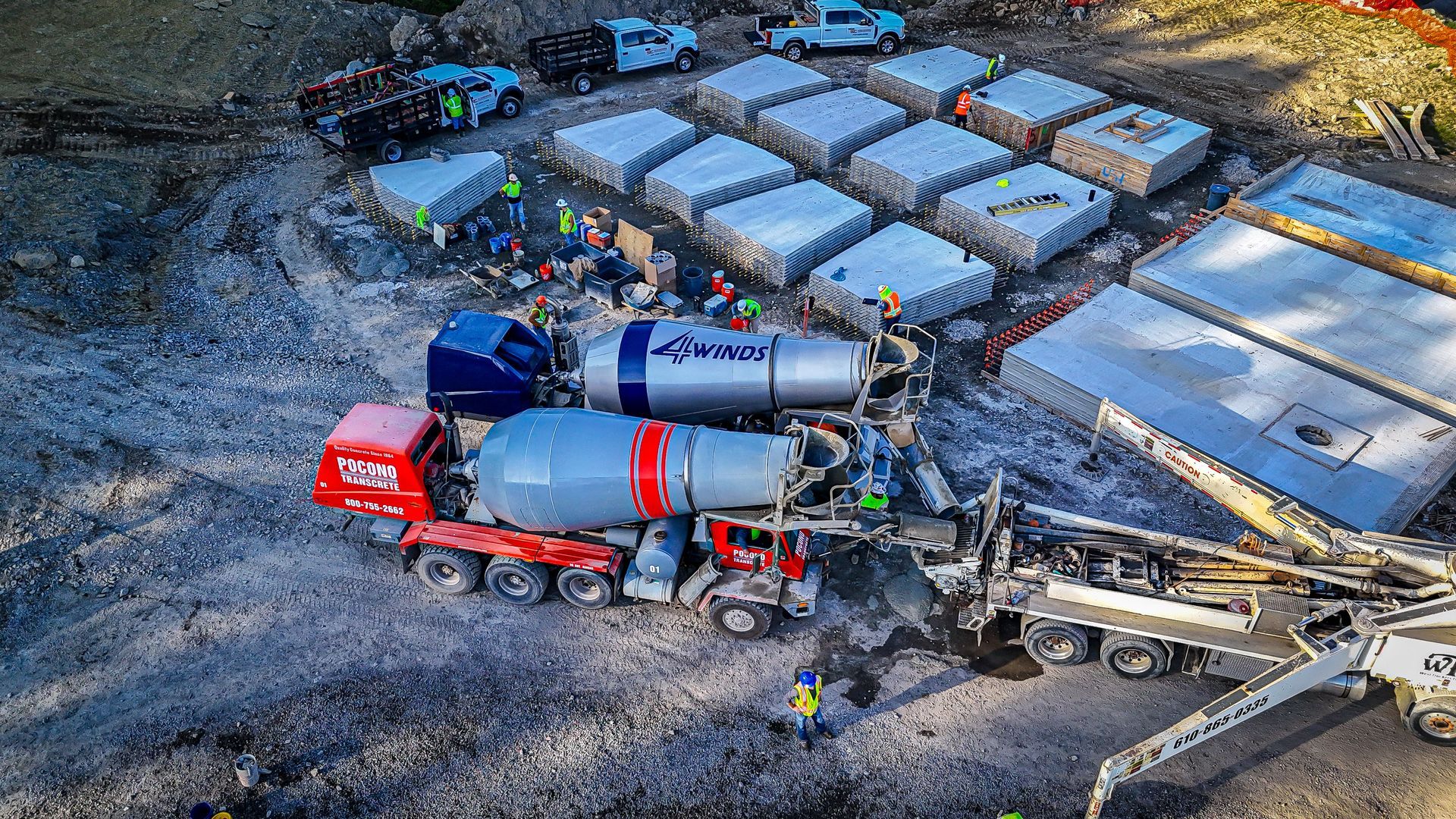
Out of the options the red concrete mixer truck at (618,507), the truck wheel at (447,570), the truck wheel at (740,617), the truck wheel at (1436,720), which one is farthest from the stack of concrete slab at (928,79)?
the truck wheel at (1436,720)

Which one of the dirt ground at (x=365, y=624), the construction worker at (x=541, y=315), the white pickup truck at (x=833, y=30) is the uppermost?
the white pickup truck at (x=833, y=30)

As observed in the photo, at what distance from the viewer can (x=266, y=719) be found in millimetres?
13258

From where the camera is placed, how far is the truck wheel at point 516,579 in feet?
47.4

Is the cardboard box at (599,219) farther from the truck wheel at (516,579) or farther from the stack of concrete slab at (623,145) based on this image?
the truck wheel at (516,579)

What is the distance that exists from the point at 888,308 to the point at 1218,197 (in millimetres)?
10678

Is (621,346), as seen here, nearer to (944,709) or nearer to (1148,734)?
(944,709)

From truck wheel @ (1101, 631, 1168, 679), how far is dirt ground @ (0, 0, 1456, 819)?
237mm

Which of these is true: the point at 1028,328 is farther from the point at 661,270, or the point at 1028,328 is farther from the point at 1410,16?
the point at 1410,16

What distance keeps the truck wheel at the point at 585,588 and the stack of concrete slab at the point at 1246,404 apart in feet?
30.5

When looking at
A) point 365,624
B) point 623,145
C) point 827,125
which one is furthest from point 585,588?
point 827,125

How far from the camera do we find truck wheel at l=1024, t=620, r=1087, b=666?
13430mm

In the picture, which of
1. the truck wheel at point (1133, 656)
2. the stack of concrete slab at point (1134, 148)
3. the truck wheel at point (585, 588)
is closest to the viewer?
the truck wheel at point (1133, 656)

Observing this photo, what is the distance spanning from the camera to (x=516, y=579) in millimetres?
14758

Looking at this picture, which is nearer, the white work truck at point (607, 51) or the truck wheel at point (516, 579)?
the truck wheel at point (516, 579)
